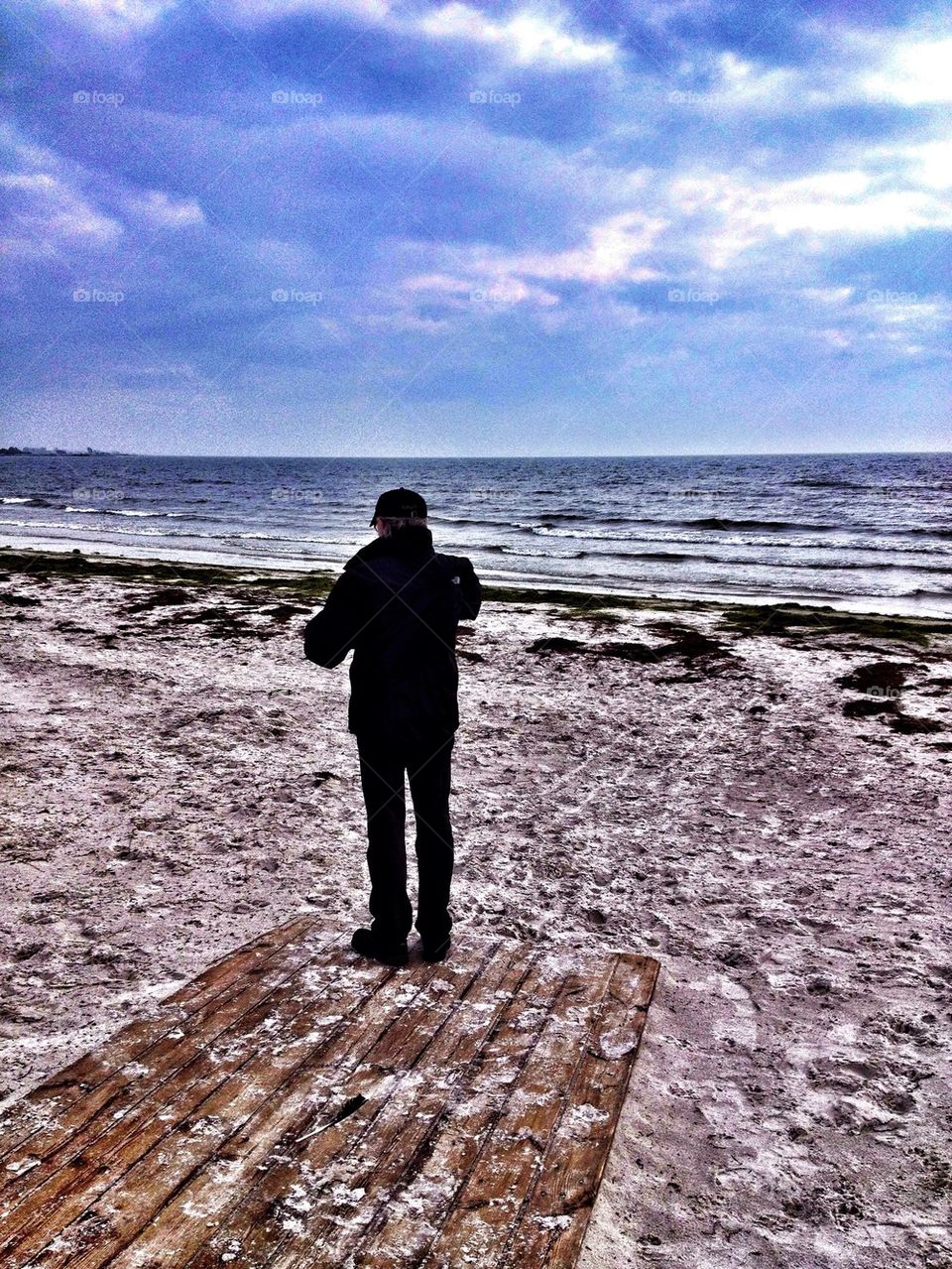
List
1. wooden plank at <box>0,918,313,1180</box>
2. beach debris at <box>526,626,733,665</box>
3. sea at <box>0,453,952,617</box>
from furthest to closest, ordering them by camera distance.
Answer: sea at <box>0,453,952,617</box> → beach debris at <box>526,626,733,665</box> → wooden plank at <box>0,918,313,1180</box>

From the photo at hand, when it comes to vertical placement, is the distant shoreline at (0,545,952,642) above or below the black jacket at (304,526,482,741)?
below

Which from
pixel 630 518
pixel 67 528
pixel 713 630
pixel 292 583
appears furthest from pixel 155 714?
pixel 630 518

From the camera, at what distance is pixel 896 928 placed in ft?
16.9

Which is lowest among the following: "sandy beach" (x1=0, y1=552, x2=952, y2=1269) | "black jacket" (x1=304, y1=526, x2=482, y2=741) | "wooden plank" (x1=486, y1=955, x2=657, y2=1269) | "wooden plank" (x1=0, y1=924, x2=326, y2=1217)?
"sandy beach" (x1=0, y1=552, x2=952, y2=1269)

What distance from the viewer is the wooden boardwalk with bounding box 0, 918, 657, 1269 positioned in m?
2.53

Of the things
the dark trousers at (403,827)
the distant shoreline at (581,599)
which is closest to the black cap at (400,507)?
the dark trousers at (403,827)

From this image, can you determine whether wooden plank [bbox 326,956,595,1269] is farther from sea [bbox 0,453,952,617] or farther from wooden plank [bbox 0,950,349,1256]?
sea [bbox 0,453,952,617]

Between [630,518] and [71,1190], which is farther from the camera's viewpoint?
[630,518]

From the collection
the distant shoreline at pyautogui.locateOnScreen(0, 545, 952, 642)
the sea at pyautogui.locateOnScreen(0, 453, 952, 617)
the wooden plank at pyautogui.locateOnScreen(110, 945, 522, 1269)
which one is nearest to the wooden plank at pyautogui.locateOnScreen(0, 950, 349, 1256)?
the wooden plank at pyautogui.locateOnScreen(110, 945, 522, 1269)

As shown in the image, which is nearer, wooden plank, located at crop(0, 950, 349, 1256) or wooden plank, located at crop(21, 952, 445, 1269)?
wooden plank, located at crop(21, 952, 445, 1269)

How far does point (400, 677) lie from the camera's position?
12.8 ft

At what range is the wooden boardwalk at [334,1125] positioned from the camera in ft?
8.29

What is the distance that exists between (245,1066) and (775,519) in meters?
45.5

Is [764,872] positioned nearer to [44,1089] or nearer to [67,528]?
[44,1089]
